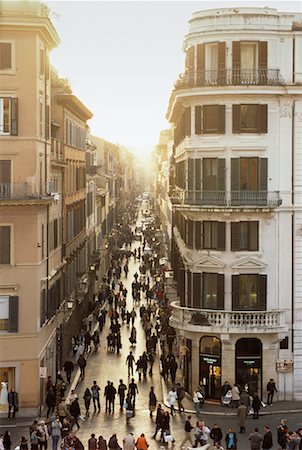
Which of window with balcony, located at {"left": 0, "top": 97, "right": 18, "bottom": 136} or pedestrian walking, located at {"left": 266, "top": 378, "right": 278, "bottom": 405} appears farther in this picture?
pedestrian walking, located at {"left": 266, "top": 378, "right": 278, "bottom": 405}

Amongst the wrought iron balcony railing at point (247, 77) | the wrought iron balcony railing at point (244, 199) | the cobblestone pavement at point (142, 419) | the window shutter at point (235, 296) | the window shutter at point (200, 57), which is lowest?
the cobblestone pavement at point (142, 419)

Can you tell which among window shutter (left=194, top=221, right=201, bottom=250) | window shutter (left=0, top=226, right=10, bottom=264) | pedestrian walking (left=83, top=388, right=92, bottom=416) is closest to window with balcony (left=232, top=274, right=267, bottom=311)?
window shutter (left=194, top=221, right=201, bottom=250)

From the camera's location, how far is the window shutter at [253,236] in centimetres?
4788

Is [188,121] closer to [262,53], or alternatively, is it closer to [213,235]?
[262,53]

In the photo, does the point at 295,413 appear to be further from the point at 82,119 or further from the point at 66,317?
the point at 82,119

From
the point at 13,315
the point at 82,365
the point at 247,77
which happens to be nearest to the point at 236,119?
the point at 247,77

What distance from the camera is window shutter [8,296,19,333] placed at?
4397cm

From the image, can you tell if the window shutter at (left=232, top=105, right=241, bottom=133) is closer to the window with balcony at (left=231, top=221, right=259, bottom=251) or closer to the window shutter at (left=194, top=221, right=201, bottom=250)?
the window with balcony at (left=231, top=221, right=259, bottom=251)

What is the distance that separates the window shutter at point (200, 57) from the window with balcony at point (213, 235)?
8.68 meters

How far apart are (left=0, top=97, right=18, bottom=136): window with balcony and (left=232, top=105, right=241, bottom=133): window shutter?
39.3 feet

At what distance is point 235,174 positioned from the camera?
4725 cm

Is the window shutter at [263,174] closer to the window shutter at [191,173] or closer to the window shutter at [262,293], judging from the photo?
the window shutter at [191,173]

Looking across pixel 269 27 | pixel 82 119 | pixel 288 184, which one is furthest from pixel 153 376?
pixel 82 119

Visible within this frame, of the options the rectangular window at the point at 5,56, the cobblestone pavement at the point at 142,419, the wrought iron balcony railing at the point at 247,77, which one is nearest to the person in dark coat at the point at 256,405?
the cobblestone pavement at the point at 142,419
